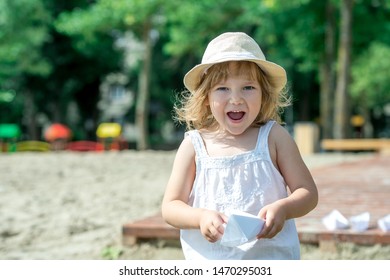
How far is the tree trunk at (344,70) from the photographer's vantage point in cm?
1744

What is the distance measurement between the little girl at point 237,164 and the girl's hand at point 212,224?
60mm

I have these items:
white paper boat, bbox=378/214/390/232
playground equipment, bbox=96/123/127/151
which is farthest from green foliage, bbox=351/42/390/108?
white paper boat, bbox=378/214/390/232

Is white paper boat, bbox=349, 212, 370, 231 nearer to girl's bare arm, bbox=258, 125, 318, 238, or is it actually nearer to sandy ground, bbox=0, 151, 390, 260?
sandy ground, bbox=0, 151, 390, 260

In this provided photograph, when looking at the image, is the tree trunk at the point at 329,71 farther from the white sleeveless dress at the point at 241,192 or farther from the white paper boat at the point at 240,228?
the white paper boat at the point at 240,228

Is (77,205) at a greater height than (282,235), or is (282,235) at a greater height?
(282,235)

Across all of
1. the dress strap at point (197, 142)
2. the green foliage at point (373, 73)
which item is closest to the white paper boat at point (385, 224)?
the dress strap at point (197, 142)

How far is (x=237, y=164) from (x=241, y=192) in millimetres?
88

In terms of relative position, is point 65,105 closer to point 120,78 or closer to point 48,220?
point 120,78

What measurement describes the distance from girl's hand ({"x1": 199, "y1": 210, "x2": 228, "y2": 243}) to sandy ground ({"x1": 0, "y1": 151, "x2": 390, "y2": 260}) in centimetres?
194

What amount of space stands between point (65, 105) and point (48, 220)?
27.9 m
